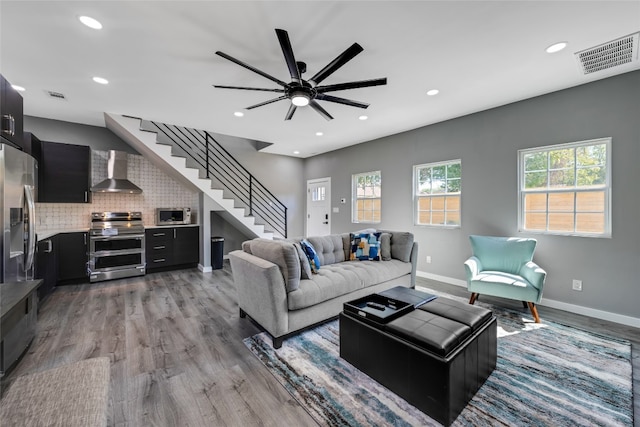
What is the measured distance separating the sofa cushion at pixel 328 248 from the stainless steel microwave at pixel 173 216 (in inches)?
132

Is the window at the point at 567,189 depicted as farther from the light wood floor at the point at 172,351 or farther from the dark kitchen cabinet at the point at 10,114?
the dark kitchen cabinet at the point at 10,114

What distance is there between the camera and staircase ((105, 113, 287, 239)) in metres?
4.54

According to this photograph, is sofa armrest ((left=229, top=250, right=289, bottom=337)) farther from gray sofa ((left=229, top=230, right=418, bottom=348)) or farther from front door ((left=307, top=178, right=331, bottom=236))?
front door ((left=307, top=178, right=331, bottom=236))

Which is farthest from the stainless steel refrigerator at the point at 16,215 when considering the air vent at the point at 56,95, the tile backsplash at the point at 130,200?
the tile backsplash at the point at 130,200

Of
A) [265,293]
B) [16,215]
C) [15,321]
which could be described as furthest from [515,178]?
[16,215]

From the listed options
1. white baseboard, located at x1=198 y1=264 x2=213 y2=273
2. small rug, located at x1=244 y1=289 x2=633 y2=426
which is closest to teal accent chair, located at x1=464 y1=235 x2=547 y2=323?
small rug, located at x1=244 y1=289 x2=633 y2=426

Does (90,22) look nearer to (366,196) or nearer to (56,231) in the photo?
(56,231)

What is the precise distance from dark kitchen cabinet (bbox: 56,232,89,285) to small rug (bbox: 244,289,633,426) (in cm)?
370

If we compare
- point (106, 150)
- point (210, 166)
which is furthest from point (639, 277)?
point (106, 150)

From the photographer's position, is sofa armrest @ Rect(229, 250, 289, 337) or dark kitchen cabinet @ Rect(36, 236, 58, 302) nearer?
sofa armrest @ Rect(229, 250, 289, 337)

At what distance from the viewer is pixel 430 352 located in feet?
5.46

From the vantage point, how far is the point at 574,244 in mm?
3305

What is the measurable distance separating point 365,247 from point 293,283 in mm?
1624

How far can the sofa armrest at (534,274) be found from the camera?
2.88 m
